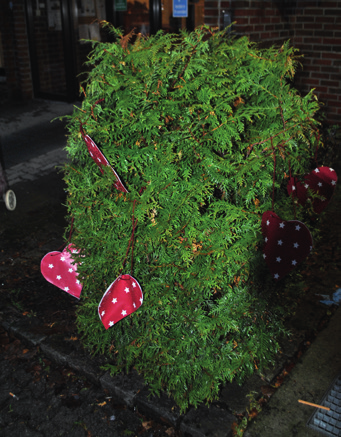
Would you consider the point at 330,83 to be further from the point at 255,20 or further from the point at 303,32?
the point at 255,20

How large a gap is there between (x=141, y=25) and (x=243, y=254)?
8.23m

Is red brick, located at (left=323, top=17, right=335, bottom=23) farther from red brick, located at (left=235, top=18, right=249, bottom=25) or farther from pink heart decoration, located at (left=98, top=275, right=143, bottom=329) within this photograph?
pink heart decoration, located at (left=98, top=275, right=143, bottom=329)

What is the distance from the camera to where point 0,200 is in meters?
5.86

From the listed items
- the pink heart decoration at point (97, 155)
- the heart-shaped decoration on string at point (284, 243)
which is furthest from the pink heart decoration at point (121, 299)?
the heart-shaped decoration on string at point (284, 243)

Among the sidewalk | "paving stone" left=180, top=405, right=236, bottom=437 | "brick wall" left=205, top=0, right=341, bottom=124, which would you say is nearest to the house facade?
"brick wall" left=205, top=0, right=341, bottom=124

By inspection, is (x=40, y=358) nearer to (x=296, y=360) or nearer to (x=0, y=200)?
(x=296, y=360)

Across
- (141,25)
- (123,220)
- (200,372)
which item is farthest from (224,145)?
(141,25)

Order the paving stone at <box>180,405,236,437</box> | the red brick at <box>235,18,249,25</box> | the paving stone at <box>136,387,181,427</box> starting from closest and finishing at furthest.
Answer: the paving stone at <box>180,405,236,437</box>
the paving stone at <box>136,387,181,427</box>
the red brick at <box>235,18,249,25</box>

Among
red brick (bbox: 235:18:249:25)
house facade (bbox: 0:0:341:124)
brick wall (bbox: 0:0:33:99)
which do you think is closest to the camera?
red brick (bbox: 235:18:249:25)

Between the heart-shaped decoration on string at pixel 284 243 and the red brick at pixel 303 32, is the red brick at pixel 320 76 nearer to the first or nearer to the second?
the red brick at pixel 303 32

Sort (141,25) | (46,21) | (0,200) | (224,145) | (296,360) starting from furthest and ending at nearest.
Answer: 1. (46,21)
2. (141,25)
3. (0,200)
4. (296,360)
5. (224,145)

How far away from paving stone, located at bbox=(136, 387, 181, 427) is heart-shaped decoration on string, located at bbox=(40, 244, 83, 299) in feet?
2.90

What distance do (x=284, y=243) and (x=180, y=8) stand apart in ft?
24.1

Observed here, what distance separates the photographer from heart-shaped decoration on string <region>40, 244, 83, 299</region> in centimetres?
310
